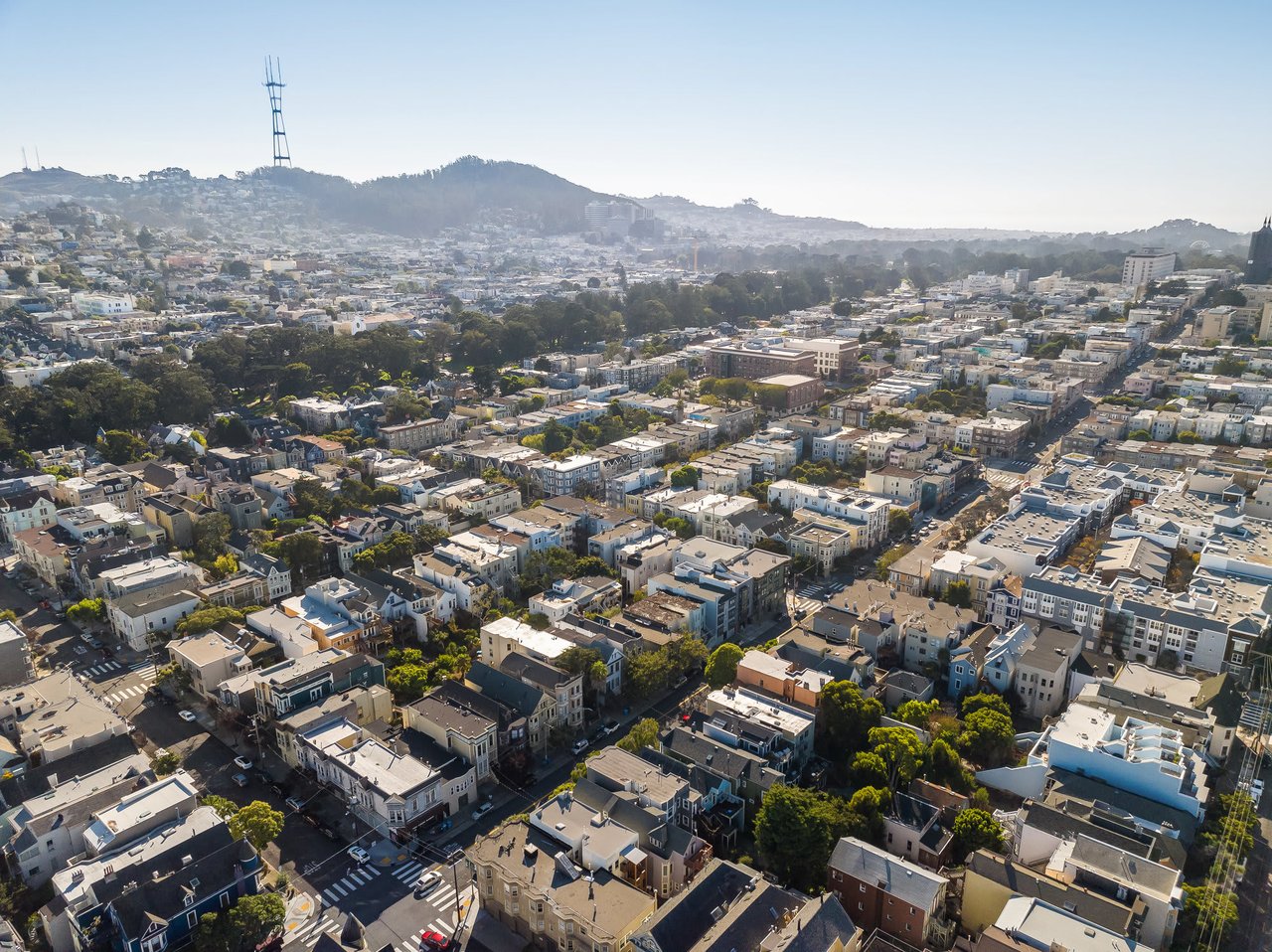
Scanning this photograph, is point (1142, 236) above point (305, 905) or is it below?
above

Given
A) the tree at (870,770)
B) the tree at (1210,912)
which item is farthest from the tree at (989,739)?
the tree at (1210,912)

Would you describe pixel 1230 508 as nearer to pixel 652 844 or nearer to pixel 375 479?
pixel 652 844

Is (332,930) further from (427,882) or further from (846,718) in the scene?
(846,718)

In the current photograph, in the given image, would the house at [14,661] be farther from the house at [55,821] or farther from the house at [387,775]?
the house at [387,775]

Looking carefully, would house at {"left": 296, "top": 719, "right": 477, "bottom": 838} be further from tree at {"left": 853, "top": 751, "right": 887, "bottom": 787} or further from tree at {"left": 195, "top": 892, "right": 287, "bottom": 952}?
tree at {"left": 853, "top": 751, "right": 887, "bottom": 787}

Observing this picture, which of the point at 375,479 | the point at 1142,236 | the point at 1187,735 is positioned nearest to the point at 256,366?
the point at 375,479

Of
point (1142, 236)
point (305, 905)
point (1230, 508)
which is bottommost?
point (305, 905)
